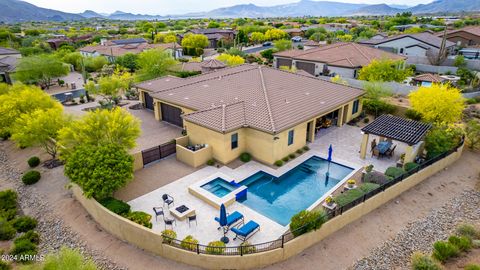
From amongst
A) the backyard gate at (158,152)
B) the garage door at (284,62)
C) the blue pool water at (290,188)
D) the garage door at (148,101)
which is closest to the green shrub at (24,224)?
the backyard gate at (158,152)

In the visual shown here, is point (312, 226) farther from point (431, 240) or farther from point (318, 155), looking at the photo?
point (318, 155)

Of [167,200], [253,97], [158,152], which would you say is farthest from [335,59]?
[167,200]

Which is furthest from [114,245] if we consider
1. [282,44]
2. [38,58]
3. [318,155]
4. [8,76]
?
[282,44]

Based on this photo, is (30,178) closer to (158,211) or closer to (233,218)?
(158,211)

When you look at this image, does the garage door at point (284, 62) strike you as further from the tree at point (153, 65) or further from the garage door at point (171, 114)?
the garage door at point (171, 114)

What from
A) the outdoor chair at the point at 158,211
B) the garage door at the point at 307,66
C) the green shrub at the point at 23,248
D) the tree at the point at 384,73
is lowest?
the green shrub at the point at 23,248

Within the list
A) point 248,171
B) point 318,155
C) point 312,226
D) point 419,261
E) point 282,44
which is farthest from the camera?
point 282,44
